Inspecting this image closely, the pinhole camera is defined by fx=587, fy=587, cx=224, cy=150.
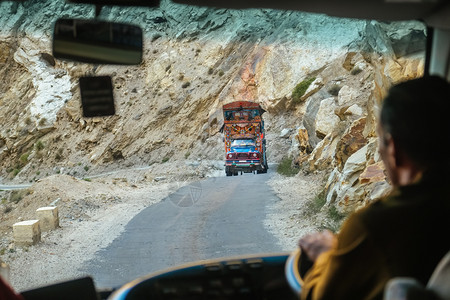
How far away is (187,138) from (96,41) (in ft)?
150

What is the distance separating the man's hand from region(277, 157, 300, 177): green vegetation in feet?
94.1

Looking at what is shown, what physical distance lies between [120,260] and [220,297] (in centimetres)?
775

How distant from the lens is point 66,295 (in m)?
2.62

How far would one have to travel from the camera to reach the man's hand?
6.39ft

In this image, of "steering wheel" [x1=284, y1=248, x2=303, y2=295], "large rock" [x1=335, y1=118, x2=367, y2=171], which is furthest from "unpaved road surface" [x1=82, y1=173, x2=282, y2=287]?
"steering wheel" [x1=284, y1=248, x2=303, y2=295]

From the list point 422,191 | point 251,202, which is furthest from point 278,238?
point 422,191

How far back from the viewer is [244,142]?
32062 millimetres

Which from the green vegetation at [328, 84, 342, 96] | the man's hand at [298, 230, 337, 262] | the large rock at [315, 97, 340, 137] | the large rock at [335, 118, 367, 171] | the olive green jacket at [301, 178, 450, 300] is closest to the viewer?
the olive green jacket at [301, 178, 450, 300]

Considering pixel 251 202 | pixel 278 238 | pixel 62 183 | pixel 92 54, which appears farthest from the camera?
pixel 62 183

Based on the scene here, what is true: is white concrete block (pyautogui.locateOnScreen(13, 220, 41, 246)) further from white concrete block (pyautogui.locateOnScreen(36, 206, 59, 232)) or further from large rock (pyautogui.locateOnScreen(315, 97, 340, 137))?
large rock (pyautogui.locateOnScreen(315, 97, 340, 137))

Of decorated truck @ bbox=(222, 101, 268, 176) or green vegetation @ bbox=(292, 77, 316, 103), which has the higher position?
green vegetation @ bbox=(292, 77, 316, 103)

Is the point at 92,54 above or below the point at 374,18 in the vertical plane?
below

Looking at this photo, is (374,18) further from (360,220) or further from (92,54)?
(360,220)

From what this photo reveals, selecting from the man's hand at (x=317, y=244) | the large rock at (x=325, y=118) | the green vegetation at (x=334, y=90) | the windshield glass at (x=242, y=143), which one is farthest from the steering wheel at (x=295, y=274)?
the green vegetation at (x=334, y=90)
